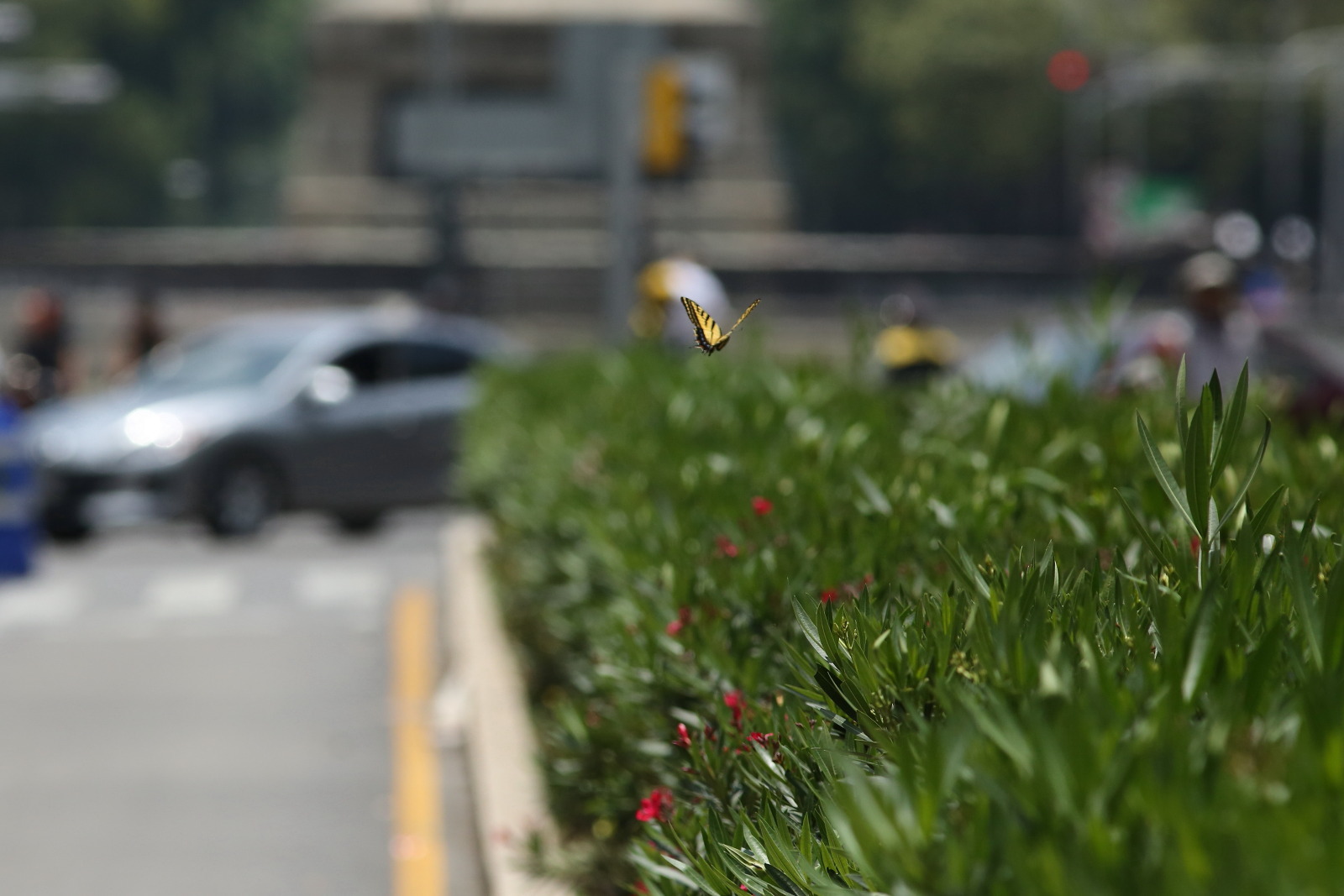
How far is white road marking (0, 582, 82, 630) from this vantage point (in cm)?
1373

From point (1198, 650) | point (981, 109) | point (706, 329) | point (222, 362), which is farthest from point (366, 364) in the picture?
point (981, 109)

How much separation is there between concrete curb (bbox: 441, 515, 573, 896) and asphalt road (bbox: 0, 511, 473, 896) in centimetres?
35

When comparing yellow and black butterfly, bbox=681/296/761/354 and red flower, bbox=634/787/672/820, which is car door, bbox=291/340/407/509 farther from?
yellow and black butterfly, bbox=681/296/761/354

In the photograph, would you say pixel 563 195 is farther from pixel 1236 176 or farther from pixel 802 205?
pixel 802 205

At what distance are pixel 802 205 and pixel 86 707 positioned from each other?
8636 centimetres

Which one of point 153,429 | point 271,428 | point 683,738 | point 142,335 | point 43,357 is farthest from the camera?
point 142,335

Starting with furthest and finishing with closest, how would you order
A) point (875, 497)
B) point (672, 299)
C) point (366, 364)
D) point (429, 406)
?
point (429, 406) → point (366, 364) → point (672, 299) → point (875, 497)

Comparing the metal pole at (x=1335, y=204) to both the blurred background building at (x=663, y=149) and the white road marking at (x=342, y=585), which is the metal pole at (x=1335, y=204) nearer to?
the blurred background building at (x=663, y=149)

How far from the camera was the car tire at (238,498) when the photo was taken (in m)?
18.2

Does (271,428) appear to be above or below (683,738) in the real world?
below

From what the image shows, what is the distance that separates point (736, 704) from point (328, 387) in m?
15.5

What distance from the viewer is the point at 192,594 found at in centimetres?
1522

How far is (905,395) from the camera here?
28.5 ft

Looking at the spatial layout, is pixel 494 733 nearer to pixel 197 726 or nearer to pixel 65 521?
pixel 197 726
